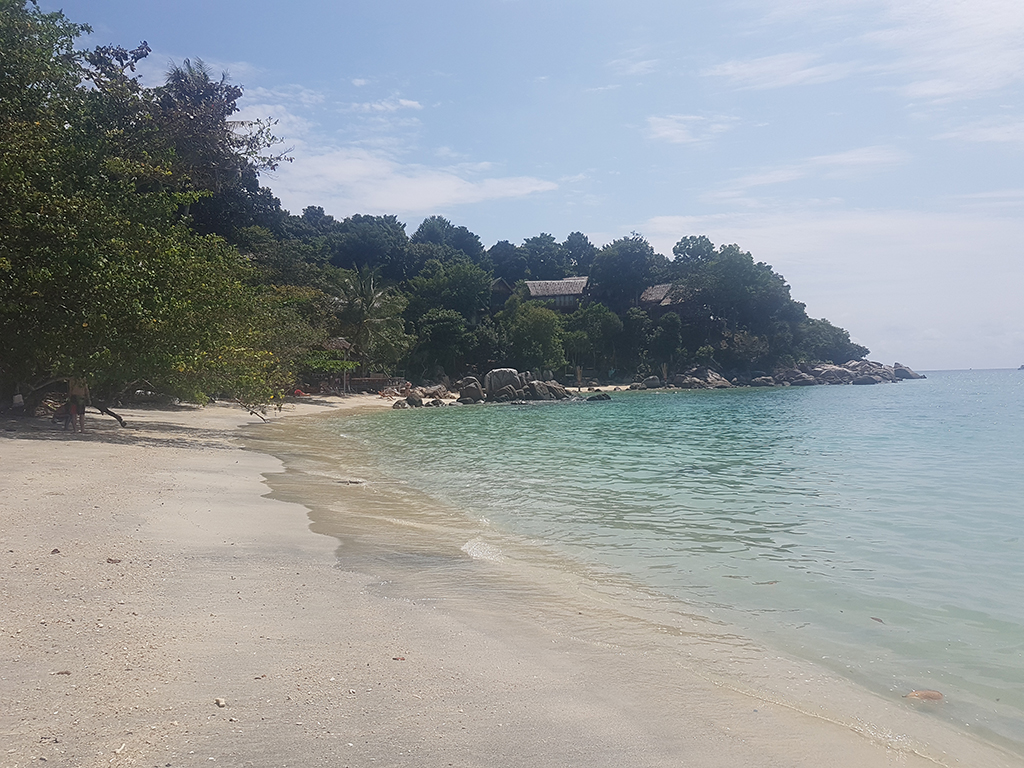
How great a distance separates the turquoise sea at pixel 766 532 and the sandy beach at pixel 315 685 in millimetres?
969

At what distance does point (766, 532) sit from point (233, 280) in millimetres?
14924

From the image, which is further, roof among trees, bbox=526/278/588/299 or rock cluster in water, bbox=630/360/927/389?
roof among trees, bbox=526/278/588/299

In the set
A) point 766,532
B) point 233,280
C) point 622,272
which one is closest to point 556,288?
point 622,272

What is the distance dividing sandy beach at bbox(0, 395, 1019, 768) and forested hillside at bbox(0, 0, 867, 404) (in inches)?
362

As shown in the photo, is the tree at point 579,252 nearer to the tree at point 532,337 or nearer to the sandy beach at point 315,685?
the tree at point 532,337

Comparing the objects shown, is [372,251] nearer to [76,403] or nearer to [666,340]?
[666,340]

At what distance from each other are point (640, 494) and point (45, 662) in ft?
28.5

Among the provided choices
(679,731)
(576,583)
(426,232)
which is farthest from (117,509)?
(426,232)

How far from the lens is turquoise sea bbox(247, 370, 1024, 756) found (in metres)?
4.80

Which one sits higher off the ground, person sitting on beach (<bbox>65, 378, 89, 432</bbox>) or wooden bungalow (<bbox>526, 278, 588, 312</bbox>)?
wooden bungalow (<bbox>526, 278, 588, 312</bbox>)

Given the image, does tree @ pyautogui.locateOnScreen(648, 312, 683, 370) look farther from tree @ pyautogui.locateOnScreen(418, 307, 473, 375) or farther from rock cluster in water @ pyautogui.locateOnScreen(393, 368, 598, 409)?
tree @ pyautogui.locateOnScreen(418, 307, 473, 375)

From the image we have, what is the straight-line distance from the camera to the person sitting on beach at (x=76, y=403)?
14.5 m

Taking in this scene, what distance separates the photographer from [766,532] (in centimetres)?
828

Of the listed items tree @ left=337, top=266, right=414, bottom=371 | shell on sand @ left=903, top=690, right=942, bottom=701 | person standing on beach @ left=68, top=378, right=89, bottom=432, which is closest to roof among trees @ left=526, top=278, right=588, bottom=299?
tree @ left=337, top=266, right=414, bottom=371
